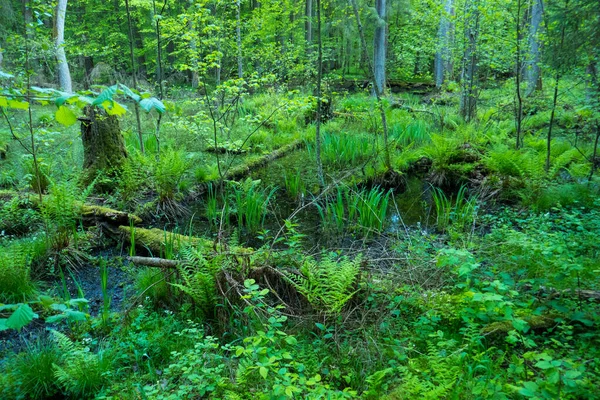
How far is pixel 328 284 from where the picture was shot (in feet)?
9.99

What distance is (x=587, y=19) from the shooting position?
166 inches

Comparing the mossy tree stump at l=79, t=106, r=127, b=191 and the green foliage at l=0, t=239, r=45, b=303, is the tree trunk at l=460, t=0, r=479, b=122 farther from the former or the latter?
the green foliage at l=0, t=239, r=45, b=303

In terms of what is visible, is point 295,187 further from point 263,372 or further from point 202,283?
point 263,372

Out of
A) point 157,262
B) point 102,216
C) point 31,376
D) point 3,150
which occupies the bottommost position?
point 31,376

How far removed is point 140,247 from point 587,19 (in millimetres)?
6001

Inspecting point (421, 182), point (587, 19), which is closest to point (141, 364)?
point (587, 19)

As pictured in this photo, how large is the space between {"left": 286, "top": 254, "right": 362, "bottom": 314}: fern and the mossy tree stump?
14.6 feet

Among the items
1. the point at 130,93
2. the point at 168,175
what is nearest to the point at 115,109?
the point at 130,93

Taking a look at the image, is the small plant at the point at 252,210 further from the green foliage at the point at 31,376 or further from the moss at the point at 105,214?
the green foliage at the point at 31,376

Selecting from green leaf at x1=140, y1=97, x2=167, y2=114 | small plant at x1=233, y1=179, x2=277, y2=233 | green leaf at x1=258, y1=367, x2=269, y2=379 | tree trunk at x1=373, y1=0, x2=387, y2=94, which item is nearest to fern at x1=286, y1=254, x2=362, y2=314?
green leaf at x1=258, y1=367, x2=269, y2=379

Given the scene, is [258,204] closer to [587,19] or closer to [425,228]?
[425,228]

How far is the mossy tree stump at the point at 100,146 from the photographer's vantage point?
6.14 meters

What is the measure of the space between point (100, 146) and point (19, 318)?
5.81m

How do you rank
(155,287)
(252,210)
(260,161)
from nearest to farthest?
(155,287), (252,210), (260,161)
